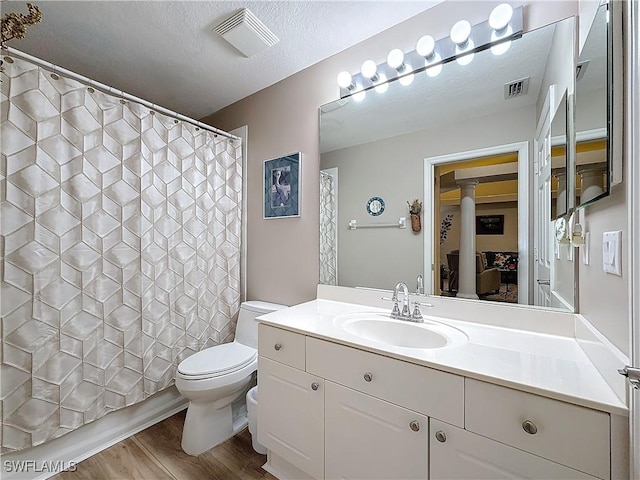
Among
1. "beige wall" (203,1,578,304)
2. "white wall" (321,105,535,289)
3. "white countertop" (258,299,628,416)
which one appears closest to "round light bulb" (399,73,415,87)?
"beige wall" (203,1,578,304)

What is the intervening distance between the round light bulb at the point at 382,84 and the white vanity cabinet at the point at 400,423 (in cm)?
141

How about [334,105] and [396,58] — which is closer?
[396,58]

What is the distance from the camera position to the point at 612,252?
701 mm

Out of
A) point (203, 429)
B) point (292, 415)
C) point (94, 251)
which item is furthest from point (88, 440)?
point (292, 415)

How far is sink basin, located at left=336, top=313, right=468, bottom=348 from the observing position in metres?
1.16

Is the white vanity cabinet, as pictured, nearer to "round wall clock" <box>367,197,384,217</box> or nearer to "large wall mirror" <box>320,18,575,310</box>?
"large wall mirror" <box>320,18,575,310</box>

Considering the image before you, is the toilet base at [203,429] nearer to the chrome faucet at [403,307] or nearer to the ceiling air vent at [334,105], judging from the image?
the chrome faucet at [403,307]

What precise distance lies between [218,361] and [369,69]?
1.93m

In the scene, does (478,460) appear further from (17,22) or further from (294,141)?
(17,22)

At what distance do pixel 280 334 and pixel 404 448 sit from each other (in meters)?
0.65

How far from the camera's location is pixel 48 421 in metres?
1.32

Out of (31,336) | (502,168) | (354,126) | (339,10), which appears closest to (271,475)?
(31,336)

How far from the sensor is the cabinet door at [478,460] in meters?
0.71

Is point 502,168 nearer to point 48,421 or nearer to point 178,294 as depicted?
point 178,294
